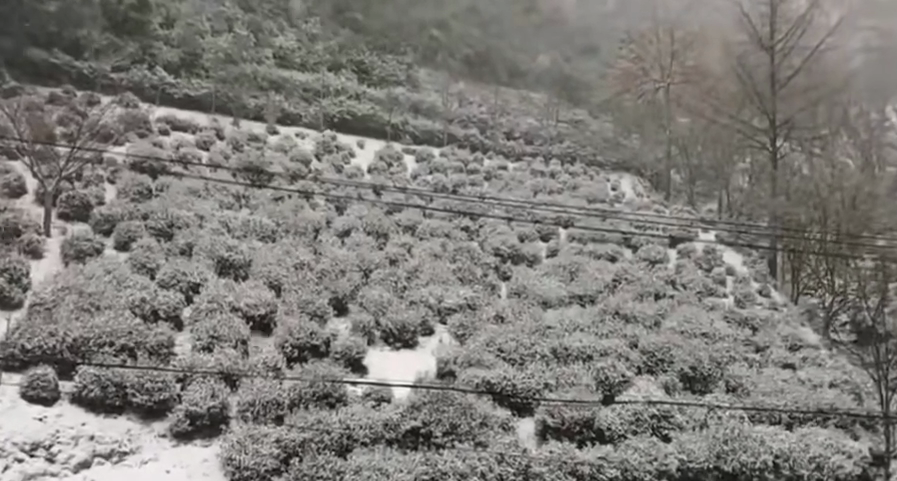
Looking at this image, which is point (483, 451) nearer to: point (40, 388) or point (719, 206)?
point (40, 388)

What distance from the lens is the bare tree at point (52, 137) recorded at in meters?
4.04

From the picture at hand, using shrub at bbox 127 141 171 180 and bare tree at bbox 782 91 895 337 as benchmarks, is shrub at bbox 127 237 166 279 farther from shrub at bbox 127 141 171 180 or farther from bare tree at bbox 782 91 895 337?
bare tree at bbox 782 91 895 337

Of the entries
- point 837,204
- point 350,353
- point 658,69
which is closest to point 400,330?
point 350,353

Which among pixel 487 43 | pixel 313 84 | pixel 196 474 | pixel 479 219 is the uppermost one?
pixel 487 43

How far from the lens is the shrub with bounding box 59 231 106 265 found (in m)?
3.92

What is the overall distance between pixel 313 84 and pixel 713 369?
8.32 ft

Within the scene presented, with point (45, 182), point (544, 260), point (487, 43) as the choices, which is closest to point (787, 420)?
point (544, 260)

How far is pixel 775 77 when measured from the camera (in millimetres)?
5000

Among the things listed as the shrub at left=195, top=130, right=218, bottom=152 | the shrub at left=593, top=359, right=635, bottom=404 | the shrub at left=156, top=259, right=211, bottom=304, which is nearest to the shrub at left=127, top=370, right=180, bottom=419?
the shrub at left=156, top=259, right=211, bottom=304

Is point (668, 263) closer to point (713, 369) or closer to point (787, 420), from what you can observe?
point (713, 369)

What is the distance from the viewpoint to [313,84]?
4.61 metres

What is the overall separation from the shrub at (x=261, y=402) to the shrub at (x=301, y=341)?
166mm

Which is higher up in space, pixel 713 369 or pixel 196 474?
pixel 713 369

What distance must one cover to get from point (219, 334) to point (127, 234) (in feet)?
2.20
